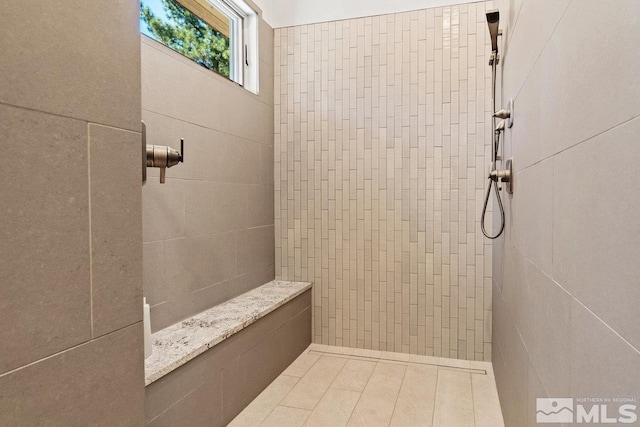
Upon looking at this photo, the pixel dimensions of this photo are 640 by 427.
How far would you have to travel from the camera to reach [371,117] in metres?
3.01

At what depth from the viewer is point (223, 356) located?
2031mm

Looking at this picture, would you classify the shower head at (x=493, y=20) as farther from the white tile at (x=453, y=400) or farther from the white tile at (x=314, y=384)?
the white tile at (x=314, y=384)

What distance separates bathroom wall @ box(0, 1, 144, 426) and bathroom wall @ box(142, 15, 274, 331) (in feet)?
3.93

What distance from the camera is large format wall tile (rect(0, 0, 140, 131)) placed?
25.7 inches

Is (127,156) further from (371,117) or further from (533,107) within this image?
(371,117)

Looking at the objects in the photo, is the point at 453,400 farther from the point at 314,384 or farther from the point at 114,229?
the point at 114,229

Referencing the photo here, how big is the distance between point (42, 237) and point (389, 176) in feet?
8.22

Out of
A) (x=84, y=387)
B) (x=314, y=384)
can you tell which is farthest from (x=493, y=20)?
(x=314, y=384)

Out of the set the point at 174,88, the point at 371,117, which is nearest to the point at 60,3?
the point at 174,88

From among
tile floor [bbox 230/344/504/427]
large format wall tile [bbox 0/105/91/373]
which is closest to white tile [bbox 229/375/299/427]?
tile floor [bbox 230/344/504/427]

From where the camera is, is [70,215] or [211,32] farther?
[211,32]

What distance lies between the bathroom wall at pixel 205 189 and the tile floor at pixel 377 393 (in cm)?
69

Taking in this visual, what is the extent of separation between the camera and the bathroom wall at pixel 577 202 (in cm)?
63

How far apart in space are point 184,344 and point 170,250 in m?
0.52
